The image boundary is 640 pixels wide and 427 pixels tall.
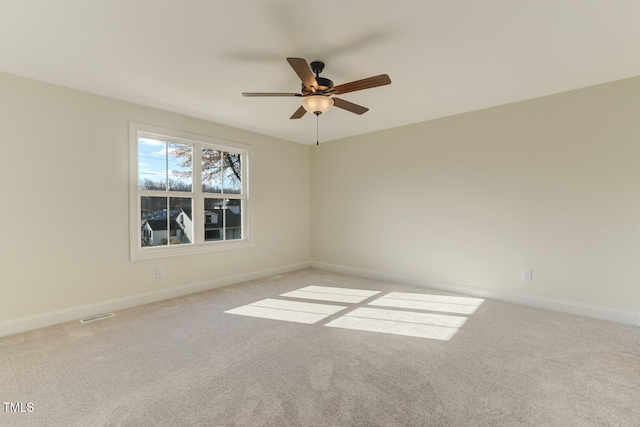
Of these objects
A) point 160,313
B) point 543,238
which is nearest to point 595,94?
point 543,238

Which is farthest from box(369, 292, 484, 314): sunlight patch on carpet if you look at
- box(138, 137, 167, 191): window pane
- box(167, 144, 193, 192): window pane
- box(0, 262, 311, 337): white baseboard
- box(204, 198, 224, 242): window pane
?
box(138, 137, 167, 191): window pane

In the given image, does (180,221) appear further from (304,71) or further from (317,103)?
(304,71)

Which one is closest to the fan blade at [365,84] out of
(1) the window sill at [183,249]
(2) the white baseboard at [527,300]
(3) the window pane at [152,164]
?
(3) the window pane at [152,164]

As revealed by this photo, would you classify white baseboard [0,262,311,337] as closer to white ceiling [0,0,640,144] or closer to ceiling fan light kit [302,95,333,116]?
white ceiling [0,0,640,144]

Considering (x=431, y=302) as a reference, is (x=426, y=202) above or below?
above

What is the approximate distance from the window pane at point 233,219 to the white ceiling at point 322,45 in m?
1.67

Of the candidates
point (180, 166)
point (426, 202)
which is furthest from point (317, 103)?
point (426, 202)

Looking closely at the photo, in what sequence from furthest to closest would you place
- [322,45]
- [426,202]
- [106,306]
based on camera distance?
[426,202] → [106,306] → [322,45]

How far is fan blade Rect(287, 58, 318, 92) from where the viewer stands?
1.98 m

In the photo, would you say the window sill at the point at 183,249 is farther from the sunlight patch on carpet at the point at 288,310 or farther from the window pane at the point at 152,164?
the sunlight patch on carpet at the point at 288,310

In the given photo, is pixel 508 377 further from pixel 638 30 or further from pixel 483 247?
pixel 638 30

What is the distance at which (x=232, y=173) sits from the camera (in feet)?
14.9

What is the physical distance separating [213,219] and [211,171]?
712mm

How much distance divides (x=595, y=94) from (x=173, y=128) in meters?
4.84
